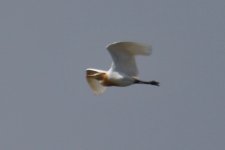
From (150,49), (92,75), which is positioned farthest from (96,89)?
(150,49)

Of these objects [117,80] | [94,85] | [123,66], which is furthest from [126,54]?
[94,85]

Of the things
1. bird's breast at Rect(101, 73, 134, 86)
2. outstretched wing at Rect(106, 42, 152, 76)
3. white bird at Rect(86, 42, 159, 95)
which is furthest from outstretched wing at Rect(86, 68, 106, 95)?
outstretched wing at Rect(106, 42, 152, 76)

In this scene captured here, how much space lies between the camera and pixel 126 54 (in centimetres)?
5309

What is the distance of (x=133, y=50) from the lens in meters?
52.8

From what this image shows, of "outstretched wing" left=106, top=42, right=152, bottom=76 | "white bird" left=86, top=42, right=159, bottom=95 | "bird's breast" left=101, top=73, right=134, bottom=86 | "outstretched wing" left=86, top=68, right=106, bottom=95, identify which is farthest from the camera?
"outstretched wing" left=86, top=68, right=106, bottom=95

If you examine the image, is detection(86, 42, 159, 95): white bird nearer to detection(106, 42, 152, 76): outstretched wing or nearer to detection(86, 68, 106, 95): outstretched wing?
detection(106, 42, 152, 76): outstretched wing

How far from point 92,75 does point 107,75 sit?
1.72 metres

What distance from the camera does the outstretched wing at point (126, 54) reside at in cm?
5244

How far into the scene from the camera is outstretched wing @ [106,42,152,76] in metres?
52.4

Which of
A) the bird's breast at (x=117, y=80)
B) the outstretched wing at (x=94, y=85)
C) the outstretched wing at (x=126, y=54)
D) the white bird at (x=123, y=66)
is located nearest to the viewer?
the outstretched wing at (x=126, y=54)

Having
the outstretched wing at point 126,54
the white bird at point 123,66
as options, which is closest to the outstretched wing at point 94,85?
the white bird at point 123,66

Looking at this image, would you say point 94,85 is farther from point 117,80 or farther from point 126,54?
point 126,54

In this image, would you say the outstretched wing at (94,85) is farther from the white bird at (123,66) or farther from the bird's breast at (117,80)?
the bird's breast at (117,80)

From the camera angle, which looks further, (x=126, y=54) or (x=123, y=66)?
(x=123, y=66)
